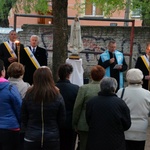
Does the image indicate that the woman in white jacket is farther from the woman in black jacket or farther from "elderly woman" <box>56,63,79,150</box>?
the woman in black jacket

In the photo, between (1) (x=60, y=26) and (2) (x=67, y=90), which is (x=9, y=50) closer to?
(1) (x=60, y=26)

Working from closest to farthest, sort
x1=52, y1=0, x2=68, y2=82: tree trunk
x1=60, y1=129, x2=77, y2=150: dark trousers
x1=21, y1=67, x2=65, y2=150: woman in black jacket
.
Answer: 1. x1=21, y1=67, x2=65, y2=150: woman in black jacket
2. x1=60, y1=129, x2=77, y2=150: dark trousers
3. x1=52, y1=0, x2=68, y2=82: tree trunk

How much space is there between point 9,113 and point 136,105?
1683 millimetres

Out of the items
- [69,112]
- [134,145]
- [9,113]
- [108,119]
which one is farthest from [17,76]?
[134,145]

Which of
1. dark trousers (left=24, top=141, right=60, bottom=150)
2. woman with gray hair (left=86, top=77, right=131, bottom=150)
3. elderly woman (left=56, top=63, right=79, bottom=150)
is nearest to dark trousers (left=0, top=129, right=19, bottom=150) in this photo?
dark trousers (left=24, top=141, right=60, bottom=150)

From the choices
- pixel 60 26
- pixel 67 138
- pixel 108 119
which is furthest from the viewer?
pixel 60 26

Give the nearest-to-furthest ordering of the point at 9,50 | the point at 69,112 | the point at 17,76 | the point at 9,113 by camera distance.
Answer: the point at 9,113, the point at 17,76, the point at 69,112, the point at 9,50

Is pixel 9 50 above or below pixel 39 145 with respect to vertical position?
above

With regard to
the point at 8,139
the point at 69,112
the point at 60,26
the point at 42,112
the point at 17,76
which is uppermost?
the point at 60,26

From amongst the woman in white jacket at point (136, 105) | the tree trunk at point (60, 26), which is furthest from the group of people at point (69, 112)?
the tree trunk at point (60, 26)

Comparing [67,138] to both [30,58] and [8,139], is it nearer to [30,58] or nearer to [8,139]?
[8,139]

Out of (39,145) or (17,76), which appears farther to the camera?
(17,76)

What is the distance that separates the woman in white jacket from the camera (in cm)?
522

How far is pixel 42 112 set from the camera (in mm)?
4500
